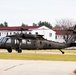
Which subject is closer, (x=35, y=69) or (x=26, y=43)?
(x=35, y=69)

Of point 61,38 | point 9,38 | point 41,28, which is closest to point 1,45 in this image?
point 9,38

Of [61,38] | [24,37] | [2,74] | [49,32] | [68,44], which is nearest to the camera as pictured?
[2,74]

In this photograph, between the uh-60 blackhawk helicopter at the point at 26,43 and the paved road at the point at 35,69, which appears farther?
the uh-60 blackhawk helicopter at the point at 26,43

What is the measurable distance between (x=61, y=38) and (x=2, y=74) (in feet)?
479

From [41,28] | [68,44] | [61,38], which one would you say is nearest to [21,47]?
[68,44]

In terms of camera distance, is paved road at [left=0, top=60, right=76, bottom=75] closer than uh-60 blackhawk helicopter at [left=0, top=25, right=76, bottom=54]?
Yes

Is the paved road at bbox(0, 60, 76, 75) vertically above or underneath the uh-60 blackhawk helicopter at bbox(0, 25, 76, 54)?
underneath

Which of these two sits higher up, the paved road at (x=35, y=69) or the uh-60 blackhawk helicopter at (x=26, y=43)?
the uh-60 blackhawk helicopter at (x=26, y=43)

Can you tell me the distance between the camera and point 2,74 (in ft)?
55.4

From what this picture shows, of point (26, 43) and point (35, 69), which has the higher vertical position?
point (26, 43)

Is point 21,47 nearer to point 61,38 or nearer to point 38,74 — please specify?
point 38,74

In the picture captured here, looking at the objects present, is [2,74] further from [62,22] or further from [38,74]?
[62,22]

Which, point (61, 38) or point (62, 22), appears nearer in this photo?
point (62, 22)

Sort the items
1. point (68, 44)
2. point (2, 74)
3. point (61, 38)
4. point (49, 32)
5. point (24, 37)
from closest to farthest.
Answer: point (2, 74) < point (24, 37) < point (68, 44) < point (49, 32) < point (61, 38)
